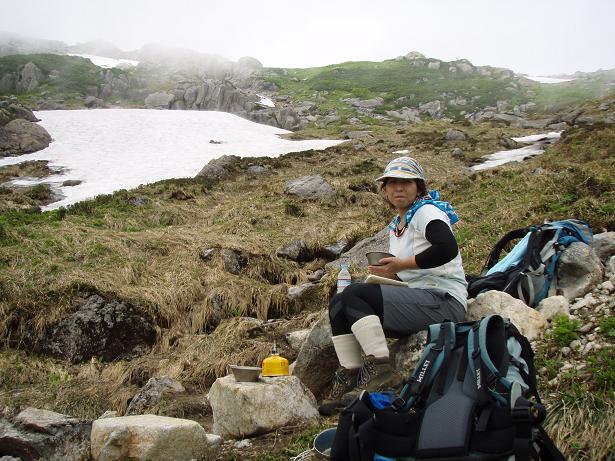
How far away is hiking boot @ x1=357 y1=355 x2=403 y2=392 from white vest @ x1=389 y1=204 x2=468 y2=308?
68 cm

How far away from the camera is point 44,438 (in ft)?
12.3

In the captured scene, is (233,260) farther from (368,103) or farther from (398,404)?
(368,103)

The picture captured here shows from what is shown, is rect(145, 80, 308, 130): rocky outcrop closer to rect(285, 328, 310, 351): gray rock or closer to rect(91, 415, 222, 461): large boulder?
rect(285, 328, 310, 351): gray rock

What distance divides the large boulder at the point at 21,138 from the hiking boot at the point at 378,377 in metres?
23.6

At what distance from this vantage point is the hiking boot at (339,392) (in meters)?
4.01

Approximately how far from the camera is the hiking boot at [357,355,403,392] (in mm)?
3744

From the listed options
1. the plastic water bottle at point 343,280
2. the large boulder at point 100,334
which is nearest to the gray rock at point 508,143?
the plastic water bottle at point 343,280

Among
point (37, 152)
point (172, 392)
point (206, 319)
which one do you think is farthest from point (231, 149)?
point (172, 392)

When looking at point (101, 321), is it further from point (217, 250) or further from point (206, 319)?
point (217, 250)

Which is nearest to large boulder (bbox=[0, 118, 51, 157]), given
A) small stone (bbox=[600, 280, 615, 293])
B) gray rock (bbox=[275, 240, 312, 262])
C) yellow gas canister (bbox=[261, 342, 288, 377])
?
gray rock (bbox=[275, 240, 312, 262])

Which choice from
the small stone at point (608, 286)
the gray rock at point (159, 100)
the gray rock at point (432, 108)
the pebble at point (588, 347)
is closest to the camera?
the pebble at point (588, 347)

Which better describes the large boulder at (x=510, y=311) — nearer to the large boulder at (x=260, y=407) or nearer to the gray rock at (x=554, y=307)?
the gray rock at (x=554, y=307)

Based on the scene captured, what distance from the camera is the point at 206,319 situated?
7.56 meters

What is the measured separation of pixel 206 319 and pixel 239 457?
4278mm
